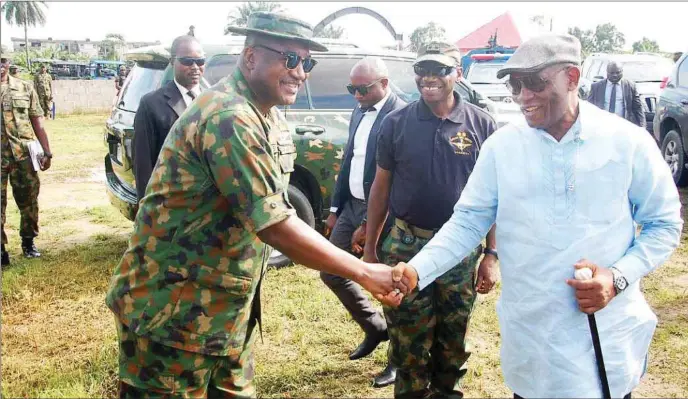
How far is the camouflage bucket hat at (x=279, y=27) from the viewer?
2178 mm

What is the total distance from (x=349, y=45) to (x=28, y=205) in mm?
3627

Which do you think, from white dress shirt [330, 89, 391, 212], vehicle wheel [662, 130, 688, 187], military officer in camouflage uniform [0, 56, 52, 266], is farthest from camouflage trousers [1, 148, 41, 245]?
vehicle wheel [662, 130, 688, 187]

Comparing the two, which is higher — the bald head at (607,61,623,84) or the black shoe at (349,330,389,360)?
the bald head at (607,61,623,84)

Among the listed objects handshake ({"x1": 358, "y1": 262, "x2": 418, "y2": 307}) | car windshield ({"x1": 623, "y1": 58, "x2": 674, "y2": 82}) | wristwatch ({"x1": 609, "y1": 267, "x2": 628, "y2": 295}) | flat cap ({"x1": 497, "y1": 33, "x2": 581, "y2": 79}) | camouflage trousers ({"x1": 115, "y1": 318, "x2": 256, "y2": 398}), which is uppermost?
car windshield ({"x1": 623, "y1": 58, "x2": 674, "y2": 82})

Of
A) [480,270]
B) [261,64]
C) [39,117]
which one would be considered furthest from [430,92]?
[39,117]

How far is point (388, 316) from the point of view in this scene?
3.15 meters

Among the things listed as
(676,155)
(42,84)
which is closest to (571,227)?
(676,155)

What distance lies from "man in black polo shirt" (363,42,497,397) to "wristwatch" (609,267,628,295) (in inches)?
43.6

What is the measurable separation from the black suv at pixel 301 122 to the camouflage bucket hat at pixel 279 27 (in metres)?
3.21

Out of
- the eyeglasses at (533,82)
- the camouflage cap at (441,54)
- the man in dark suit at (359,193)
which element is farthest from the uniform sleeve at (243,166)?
the man in dark suit at (359,193)

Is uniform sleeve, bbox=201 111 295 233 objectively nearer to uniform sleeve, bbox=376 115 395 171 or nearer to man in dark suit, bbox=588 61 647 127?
uniform sleeve, bbox=376 115 395 171

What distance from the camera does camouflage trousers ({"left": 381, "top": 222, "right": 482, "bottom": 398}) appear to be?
3.03 meters

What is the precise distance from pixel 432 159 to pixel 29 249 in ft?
16.2

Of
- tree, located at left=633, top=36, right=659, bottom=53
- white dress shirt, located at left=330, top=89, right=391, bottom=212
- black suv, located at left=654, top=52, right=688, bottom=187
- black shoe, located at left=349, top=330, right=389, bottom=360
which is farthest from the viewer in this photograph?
tree, located at left=633, top=36, right=659, bottom=53
